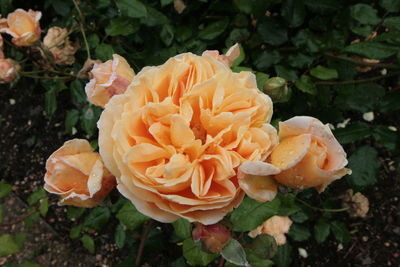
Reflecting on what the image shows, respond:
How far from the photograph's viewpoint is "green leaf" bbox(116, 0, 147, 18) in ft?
3.67

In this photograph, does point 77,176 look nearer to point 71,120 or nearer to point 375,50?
point 375,50

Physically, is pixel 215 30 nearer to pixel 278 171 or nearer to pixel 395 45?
pixel 395 45

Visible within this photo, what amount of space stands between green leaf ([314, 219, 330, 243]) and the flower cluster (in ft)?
3.01

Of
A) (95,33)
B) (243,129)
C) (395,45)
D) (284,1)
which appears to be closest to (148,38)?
(95,33)

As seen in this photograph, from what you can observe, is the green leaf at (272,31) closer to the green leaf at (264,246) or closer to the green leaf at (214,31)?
the green leaf at (214,31)

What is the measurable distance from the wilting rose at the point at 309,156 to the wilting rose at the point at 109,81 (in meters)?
0.27

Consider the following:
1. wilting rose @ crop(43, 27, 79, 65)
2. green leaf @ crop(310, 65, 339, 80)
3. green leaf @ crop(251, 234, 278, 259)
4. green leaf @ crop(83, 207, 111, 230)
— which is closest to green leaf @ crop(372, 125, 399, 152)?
green leaf @ crop(310, 65, 339, 80)

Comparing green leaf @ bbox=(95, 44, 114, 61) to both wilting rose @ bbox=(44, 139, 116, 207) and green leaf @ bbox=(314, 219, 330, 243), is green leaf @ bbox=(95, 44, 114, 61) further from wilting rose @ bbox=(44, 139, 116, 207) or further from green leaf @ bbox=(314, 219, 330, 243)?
green leaf @ bbox=(314, 219, 330, 243)

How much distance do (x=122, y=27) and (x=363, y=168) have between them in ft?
2.64

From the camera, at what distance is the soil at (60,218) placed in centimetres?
161

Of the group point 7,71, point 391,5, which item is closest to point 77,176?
point 7,71

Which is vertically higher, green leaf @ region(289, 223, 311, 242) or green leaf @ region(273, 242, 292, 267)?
green leaf @ region(273, 242, 292, 267)

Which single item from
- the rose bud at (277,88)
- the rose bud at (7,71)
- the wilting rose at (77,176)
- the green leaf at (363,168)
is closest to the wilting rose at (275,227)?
the green leaf at (363,168)

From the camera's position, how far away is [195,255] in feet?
3.43
